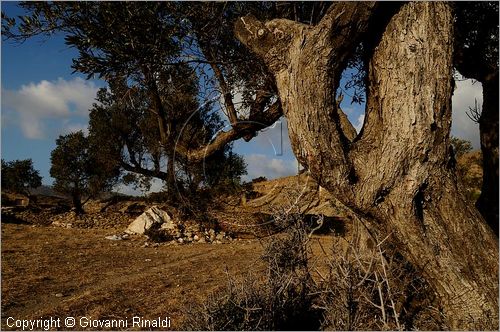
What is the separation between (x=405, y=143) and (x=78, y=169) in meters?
18.0

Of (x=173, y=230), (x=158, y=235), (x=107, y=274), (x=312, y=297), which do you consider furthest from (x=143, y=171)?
(x=312, y=297)

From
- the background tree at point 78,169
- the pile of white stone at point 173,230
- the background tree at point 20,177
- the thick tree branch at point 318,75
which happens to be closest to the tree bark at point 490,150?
the thick tree branch at point 318,75

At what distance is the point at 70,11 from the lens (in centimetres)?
665

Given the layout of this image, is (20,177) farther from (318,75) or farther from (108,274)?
(318,75)

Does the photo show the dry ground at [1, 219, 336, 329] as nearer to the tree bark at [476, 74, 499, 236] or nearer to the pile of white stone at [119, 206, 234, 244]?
the pile of white stone at [119, 206, 234, 244]

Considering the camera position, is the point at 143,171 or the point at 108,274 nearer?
the point at 108,274

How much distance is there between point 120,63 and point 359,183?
4.40 meters

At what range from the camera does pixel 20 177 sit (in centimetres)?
2070

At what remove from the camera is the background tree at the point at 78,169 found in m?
19.1

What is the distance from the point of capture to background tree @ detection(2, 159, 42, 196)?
20.4 meters

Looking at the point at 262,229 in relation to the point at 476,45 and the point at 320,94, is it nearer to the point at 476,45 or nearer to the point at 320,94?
the point at 476,45

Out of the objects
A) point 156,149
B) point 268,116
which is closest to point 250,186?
point 156,149

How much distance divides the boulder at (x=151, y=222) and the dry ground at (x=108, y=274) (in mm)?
816

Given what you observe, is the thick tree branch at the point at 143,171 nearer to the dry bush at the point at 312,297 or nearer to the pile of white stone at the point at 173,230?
the pile of white stone at the point at 173,230
